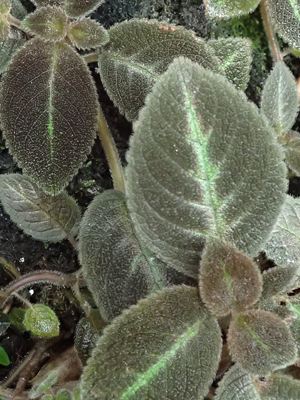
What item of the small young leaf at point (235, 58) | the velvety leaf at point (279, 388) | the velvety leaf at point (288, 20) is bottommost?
the velvety leaf at point (279, 388)

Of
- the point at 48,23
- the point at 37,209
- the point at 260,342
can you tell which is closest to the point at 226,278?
the point at 260,342

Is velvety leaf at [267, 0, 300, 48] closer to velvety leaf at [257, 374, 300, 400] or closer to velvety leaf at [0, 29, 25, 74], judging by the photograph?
velvety leaf at [0, 29, 25, 74]

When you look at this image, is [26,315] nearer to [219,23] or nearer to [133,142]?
[133,142]

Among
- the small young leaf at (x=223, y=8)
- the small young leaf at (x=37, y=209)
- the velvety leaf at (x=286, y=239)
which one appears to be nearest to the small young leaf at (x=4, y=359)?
the small young leaf at (x=37, y=209)

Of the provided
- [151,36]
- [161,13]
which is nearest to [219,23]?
[161,13]

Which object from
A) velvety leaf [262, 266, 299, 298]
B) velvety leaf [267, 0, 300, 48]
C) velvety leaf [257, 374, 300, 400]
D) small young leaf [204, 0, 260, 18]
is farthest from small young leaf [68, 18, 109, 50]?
velvety leaf [257, 374, 300, 400]

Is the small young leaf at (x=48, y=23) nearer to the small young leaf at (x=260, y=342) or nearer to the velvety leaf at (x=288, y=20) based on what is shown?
the velvety leaf at (x=288, y=20)

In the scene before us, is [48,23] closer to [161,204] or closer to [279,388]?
[161,204]
